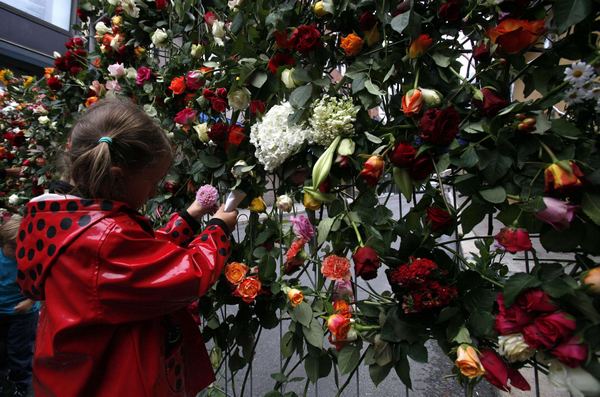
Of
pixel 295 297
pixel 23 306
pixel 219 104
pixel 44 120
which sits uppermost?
pixel 44 120

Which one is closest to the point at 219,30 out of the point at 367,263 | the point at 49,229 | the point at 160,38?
the point at 160,38

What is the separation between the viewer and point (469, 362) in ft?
2.19

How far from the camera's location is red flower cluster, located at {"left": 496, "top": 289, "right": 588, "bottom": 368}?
0.56m

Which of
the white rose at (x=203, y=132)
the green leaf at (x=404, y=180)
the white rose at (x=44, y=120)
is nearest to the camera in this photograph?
the green leaf at (x=404, y=180)

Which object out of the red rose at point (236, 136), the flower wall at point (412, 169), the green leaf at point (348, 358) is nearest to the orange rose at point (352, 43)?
the flower wall at point (412, 169)

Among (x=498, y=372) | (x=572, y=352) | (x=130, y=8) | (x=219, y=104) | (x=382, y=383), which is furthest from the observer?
(x=382, y=383)

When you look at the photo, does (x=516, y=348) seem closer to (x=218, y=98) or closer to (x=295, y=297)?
(x=295, y=297)

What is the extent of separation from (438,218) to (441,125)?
0.18 metres

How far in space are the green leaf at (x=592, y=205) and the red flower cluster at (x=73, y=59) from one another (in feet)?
7.19

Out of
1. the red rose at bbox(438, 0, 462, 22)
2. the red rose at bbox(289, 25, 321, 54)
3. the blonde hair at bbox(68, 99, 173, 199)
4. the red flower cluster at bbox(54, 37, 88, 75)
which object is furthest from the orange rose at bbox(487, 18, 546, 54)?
the red flower cluster at bbox(54, 37, 88, 75)

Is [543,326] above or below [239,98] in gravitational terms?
below

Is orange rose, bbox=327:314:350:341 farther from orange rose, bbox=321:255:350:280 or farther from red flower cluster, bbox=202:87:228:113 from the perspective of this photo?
red flower cluster, bbox=202:87:228:113

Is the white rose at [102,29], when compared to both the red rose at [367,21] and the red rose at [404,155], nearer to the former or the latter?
the red rose at [367,21]

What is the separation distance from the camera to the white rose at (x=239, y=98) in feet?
3.44
